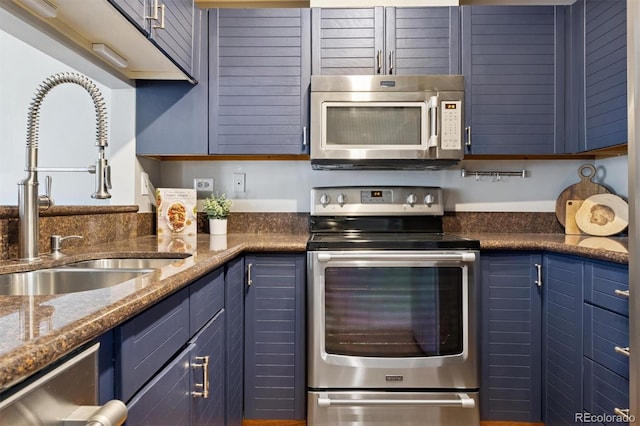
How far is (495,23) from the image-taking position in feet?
6.72

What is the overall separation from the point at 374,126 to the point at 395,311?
870 millimetres

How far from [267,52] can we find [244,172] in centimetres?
66

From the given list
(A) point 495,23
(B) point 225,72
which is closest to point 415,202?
(A) point 495,23

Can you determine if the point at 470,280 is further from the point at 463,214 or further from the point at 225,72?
the point at 225,72

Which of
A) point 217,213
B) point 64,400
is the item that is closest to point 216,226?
point 217,213

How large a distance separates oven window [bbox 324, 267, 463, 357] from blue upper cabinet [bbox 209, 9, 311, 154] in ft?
2.41

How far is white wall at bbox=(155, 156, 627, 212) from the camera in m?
2.32

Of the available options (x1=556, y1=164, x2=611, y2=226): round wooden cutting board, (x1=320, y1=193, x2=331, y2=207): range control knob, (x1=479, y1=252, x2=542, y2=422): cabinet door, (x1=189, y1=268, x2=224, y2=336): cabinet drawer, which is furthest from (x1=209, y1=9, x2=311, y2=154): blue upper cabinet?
(x1=556, y1=164, x2=611, y2=226): round wooden cutting board

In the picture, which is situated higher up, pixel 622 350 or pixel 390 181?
pixel 390 181

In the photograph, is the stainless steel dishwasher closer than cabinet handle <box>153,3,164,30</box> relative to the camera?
Yes

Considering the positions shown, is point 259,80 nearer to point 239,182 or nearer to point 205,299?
point 239,182

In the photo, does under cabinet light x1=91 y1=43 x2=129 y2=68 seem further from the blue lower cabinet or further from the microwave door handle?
the microwave door handle

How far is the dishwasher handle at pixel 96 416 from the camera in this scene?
54 centimetres

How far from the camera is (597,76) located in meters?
1.87
